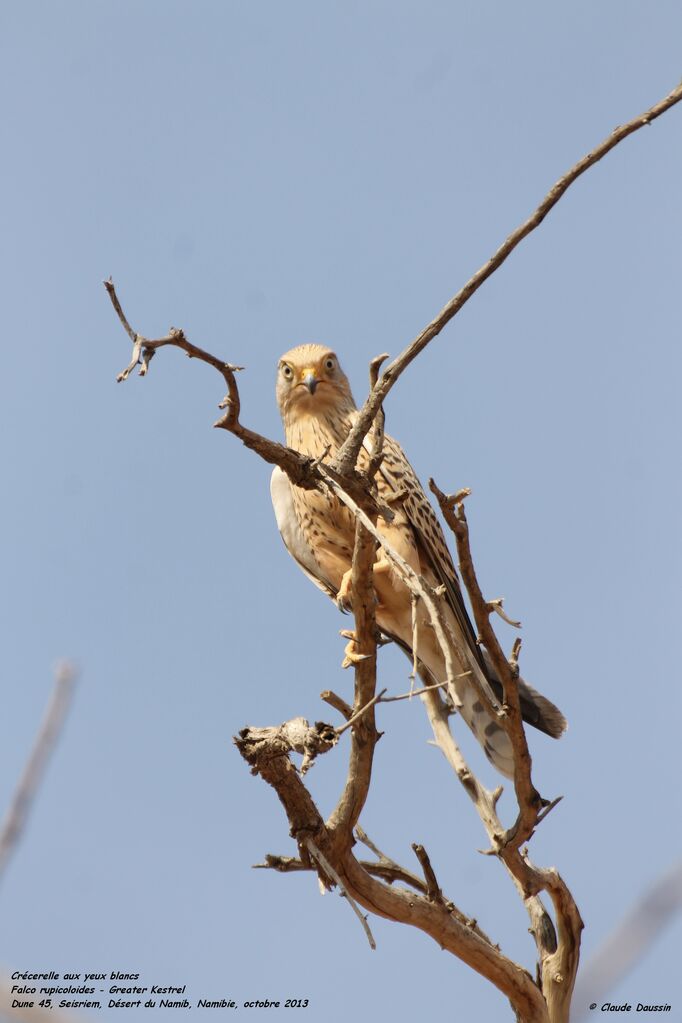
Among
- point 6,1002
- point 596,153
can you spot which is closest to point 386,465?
point 596,153

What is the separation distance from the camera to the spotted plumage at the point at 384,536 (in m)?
4.69

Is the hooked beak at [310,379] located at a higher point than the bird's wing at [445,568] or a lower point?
higher

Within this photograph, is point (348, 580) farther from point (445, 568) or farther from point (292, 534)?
point (292, 534)

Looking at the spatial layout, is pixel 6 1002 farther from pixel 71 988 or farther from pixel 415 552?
pixel 415 552

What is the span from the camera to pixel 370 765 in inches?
152

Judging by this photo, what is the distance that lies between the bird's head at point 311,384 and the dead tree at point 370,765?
1.27m

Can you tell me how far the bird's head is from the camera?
531cm

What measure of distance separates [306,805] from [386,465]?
1873 mm

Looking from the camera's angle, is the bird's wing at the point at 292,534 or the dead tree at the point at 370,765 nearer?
the dead tree at the point at 370,765

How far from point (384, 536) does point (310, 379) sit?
1.04 m

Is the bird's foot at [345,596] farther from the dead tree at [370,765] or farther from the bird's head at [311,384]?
the bird's head at [311,384]

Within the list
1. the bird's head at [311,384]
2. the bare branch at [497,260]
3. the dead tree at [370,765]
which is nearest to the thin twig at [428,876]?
the dead tree at [370,765]

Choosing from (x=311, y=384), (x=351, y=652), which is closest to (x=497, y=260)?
(x=351, y=652)

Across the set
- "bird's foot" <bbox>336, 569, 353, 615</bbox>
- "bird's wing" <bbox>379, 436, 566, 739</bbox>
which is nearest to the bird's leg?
"bird's foot" <bbox>336, 569, 353, 615</bbox>
